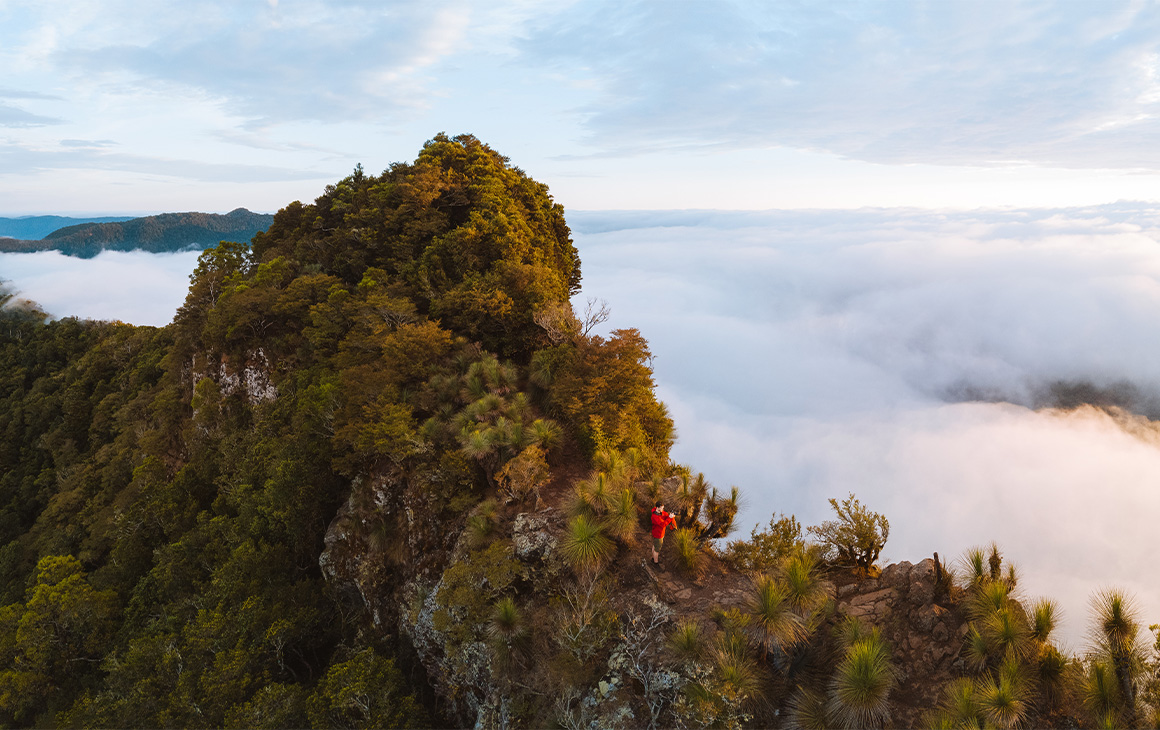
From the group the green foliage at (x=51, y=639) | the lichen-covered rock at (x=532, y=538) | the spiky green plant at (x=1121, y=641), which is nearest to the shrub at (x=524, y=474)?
the lichen-covered rock at (x=532, y=538)

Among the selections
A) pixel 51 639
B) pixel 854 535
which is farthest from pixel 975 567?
pixel 51 639

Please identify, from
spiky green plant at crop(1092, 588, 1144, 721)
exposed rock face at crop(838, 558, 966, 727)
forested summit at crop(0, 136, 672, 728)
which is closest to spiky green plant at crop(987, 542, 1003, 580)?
exposed rock face at crop(838, 558, 966, 727)

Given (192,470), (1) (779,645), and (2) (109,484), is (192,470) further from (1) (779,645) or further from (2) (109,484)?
(1) (779,645)

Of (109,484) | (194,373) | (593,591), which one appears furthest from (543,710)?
(109,484)

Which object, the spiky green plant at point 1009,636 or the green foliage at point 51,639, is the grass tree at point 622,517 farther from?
the green foliage at point 51,639

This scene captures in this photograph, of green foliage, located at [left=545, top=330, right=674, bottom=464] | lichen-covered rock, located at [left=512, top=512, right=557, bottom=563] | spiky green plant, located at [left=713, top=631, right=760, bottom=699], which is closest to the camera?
spiky green plant, located at [left=713, top=631, right=760, bottom=699]

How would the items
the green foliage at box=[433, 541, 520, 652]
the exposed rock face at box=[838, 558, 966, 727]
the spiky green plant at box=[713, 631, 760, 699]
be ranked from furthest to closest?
the green foliage at box=[433, 541, 520, 652]
the exposed rock face at box=[838, 558, 966, 727]
the spiky green plant at box=[713, 631, 760, 699]

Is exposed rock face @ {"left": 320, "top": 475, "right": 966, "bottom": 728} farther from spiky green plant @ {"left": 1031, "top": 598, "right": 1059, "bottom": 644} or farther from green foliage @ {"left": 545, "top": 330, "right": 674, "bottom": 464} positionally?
green foliage @ {"left": 545, "top": 330, "right": 674, "bottom": 464}

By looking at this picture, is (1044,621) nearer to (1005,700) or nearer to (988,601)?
(988,601)
